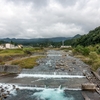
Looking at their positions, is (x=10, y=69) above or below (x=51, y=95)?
above

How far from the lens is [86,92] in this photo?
79.8ft

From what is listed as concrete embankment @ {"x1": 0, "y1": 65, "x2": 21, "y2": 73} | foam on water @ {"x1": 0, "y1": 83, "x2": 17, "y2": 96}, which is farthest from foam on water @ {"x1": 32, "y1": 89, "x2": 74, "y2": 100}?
concrete embankment @ {"x1": 0, "y1": 65, "x2": 21, "y2": 73}

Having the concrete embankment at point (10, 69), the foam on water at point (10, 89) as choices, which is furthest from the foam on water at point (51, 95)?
the concrete embankment at point (10, 69)

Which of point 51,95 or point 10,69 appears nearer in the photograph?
point 51,95

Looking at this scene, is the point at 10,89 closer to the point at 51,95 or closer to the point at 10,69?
the point at 51,95

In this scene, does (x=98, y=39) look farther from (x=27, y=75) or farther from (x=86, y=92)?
(x=86, y=92)

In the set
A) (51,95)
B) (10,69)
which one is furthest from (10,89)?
(10,69)

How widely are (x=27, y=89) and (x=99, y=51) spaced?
150 feet

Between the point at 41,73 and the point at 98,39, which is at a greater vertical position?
the point at 98,39

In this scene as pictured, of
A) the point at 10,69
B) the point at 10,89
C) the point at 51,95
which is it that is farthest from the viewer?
the point at 10,69

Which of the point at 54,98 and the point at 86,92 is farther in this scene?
the point at 86,92

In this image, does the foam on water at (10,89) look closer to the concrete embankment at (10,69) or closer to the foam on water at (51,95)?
the foam on water at (51,95)

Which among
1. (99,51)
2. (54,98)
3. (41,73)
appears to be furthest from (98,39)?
(54,98)

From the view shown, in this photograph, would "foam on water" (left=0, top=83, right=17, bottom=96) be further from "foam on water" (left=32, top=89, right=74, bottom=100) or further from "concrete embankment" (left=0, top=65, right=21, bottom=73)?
"concrete embankment" (left=0, top=65, right=21, bottom=73)
